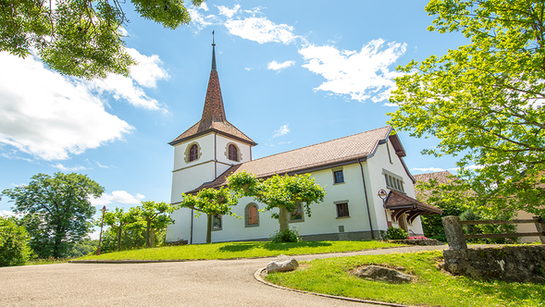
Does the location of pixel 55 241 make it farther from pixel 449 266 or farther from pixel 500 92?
pixel 500 92

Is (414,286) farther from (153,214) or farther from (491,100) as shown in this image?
(153,214)

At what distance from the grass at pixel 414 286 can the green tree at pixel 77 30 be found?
6442 mm

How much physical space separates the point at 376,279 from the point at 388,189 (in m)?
15.4

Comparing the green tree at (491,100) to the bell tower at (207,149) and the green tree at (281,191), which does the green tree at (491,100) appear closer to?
the green tree at (281,191)

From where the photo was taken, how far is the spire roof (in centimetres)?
3139

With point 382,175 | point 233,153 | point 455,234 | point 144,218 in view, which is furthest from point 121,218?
point 455,234

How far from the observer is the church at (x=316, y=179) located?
1938 cm

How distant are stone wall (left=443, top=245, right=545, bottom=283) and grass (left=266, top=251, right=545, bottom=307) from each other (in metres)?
0.33

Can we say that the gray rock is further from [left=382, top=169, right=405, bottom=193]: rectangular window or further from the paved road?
[left=382, top=169, right=405, bottom=193]: rectangular window

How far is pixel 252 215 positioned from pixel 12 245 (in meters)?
14.7

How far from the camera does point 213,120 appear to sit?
3272 centimetres

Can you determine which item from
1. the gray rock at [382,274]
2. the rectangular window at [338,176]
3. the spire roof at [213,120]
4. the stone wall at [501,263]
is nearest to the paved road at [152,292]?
the gray rock at [382,274]

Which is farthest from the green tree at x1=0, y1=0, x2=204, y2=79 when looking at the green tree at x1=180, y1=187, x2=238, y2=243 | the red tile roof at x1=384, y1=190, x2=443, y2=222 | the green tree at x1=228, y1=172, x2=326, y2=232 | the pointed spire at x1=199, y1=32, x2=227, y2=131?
the pointed spire at x1=199, y1=32, x2=227, y2=131

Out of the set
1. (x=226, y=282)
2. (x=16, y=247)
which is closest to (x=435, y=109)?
(x=226, y=282)
